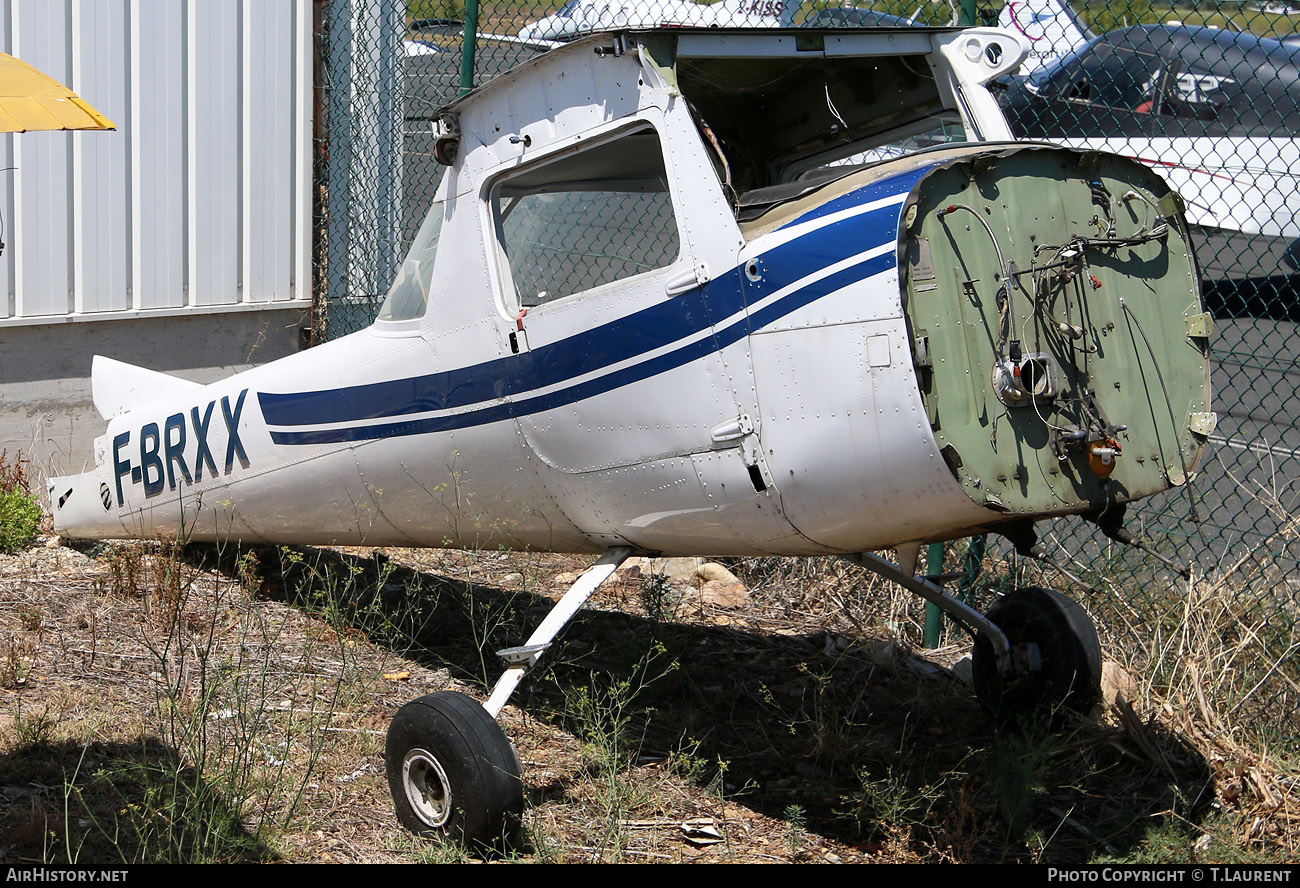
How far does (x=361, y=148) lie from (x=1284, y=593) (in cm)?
686

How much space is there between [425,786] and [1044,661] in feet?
8.14

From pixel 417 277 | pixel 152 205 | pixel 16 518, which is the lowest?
pixel 16 518

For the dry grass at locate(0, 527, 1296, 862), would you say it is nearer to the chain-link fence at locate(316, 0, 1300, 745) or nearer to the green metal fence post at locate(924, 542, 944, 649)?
the green metal fence post at locate(924, 542, 944, 649)

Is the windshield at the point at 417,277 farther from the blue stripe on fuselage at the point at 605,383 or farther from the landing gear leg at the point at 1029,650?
the landing gear leg at the point at 1029,650

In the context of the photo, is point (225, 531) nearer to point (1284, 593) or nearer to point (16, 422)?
point (16, 422)

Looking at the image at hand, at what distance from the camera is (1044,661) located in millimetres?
4812

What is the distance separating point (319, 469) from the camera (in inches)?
198

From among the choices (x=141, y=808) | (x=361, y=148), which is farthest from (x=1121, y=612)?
(x=361, y=148)

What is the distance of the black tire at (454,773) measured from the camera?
3.75m

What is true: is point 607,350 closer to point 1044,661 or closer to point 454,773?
point 454,773

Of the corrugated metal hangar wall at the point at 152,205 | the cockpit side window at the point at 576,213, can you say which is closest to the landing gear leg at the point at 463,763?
the cockpit side window at the point at 576,213

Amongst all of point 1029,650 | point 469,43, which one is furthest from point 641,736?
point 469,43

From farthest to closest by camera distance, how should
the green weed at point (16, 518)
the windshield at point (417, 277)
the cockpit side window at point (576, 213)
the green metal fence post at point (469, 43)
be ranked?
the green metal fence post at point (469, 43), the green weed at point (16, 518), the windshield at point (417, 277), the cockpit side window at point (576, 213)

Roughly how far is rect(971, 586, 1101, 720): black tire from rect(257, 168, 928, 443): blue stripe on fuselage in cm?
208
